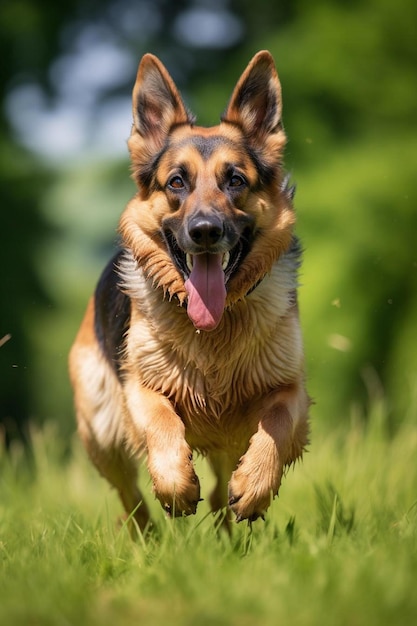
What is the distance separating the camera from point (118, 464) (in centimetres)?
556

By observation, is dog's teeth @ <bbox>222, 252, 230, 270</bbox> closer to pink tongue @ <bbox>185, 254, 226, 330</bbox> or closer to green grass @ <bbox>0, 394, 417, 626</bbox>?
pink tongue @ <bbox>185, 254, 226, 330</bbox>

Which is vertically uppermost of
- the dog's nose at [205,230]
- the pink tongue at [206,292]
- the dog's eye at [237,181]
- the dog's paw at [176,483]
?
the dog's eye at [237,181]

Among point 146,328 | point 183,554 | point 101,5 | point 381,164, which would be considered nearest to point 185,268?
point 146,328

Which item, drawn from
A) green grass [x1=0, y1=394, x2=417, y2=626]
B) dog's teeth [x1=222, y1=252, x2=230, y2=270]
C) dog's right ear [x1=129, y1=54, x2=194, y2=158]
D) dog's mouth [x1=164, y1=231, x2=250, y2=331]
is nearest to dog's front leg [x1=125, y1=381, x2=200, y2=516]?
green grass [x1=0, y1=394, x2=417, y2=626]

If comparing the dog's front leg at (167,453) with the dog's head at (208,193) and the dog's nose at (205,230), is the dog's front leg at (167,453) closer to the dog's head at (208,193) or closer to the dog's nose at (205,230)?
the dog's head at (208,193)

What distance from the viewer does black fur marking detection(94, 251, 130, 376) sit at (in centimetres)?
500

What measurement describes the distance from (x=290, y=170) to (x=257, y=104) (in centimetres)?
212

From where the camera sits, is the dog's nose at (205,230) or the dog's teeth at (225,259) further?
the dog's teeth at (225,259)

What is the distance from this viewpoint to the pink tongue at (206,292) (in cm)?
418

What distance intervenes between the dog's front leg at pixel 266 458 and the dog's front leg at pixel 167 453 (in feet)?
0.65

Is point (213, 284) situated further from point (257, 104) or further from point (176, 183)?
point (257, 104)

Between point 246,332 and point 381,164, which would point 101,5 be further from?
point 246,332

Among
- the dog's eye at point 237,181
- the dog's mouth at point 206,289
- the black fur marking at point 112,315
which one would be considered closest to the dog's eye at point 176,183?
the dog's eye at point 237,181

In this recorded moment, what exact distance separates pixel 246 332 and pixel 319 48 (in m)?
6.49
